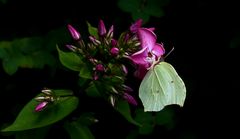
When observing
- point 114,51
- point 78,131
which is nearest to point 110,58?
point 114,51

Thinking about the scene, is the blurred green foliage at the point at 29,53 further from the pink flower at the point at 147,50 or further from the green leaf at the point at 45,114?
the pink flower at the point at 147,50

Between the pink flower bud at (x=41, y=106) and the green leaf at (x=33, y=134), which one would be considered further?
the green leaf at (x=33, y=134)

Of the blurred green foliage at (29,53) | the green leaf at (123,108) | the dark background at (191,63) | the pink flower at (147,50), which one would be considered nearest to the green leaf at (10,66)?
the blurred green foliage at (29,53)

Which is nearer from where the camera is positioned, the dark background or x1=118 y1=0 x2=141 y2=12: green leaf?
x1=118 y1=0 x2=141 y2=12: green leaf

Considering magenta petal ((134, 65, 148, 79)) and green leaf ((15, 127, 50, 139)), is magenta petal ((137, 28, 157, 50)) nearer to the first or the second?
magenta petal ((134, 65, 148, 79))

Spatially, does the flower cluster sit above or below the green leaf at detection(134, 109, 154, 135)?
above

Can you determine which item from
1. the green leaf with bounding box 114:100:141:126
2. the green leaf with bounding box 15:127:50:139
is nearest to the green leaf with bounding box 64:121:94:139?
the green leaf with bounding box 15:127:50:139

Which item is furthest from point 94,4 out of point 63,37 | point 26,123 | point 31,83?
point 26,123

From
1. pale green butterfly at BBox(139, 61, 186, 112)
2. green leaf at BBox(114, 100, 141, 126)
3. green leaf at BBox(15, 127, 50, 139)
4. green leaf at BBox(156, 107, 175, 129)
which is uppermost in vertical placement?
pale green butterfly at BBox(139, 61, 186, 112)
